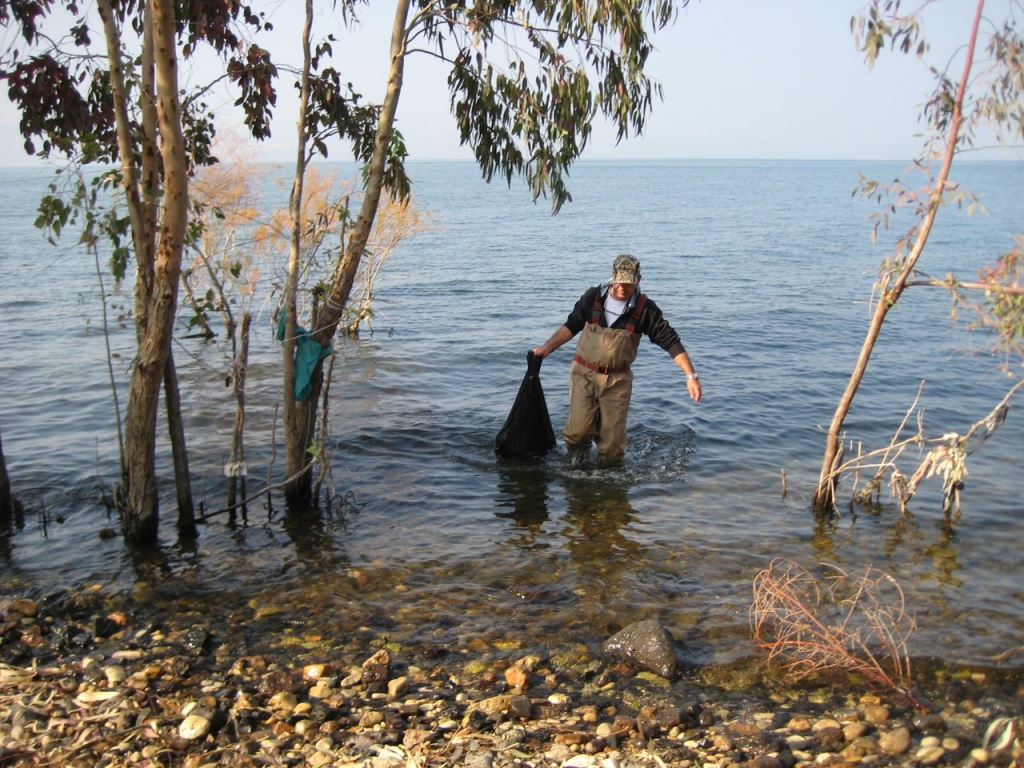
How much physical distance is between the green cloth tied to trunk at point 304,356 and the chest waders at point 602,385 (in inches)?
106

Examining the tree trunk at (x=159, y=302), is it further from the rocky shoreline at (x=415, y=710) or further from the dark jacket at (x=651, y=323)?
the dark jacket at (x=651, y=323)

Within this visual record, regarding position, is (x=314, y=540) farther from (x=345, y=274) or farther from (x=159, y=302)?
(x=159, y=302)

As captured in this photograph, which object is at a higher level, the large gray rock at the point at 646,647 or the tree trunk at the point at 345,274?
the tree trunk at the point at 345,274

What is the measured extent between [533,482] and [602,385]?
4.37 ft

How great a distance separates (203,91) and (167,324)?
223 centimetres

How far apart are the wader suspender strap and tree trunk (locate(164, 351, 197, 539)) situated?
3951 millimetres

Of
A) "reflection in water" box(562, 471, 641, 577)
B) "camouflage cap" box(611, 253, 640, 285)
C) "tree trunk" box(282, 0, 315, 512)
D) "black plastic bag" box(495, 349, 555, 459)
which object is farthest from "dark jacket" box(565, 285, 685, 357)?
"tree trunk" box(282, 0, 315, 512)

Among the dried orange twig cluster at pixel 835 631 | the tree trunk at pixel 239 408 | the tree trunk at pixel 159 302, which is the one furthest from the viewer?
the tree trunk at pixel 239 408

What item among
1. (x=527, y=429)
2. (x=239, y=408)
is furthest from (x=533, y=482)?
(x=239, y=408)

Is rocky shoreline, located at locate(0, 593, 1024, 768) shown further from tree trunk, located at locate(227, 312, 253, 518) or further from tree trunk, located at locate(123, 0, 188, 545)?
tree trunk, located at locate(227, 312, 253, 518)

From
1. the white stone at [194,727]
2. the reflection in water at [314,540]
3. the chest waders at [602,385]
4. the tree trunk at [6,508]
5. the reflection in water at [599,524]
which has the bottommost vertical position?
the reflection in water at [599,524]

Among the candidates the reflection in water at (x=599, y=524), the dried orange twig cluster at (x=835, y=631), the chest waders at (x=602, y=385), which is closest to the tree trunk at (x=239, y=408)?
the reflection in water at (x=599, y=524)

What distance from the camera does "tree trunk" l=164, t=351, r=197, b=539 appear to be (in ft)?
23.3

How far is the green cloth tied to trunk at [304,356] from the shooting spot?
779 cm
